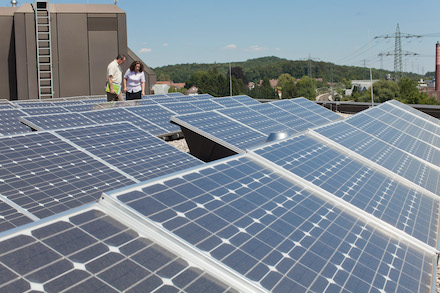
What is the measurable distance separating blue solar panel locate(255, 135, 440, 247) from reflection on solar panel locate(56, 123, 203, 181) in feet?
6.88

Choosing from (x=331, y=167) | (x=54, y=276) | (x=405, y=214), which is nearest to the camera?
(x=54, y=276)

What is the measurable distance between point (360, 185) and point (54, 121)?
7.84 meters

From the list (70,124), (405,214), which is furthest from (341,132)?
(70,124)

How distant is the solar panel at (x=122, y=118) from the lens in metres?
12.6

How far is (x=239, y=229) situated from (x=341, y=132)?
5.59 m

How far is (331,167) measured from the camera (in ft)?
20.6

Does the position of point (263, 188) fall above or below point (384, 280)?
above

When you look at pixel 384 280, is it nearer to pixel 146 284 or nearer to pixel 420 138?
pixel 146 284

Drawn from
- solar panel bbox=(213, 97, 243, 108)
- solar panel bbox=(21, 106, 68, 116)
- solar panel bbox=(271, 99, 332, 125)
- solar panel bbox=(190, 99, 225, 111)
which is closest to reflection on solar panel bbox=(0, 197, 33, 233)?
solar panel bbox=(21, 106, 68, 116)

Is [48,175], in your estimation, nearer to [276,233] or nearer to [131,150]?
[131,150]

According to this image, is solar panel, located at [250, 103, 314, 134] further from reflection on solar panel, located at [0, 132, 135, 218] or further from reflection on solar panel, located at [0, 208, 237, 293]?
reflection on solar panel, located at [0, 208, 237, 293]

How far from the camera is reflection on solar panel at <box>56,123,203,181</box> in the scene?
727 cm

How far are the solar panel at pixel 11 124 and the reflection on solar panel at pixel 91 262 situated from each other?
29.8 ft

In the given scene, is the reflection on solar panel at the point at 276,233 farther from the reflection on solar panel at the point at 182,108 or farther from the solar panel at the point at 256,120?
the reflection on solar panel at the point at 182,108
